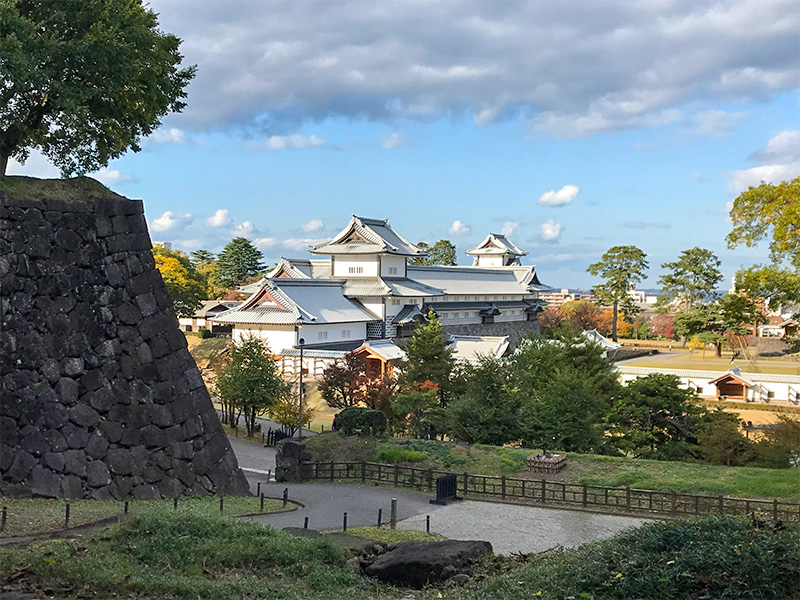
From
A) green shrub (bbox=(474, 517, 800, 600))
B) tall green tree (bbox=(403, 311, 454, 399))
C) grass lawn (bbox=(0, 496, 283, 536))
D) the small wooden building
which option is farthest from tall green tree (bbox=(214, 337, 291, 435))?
the small wooden building

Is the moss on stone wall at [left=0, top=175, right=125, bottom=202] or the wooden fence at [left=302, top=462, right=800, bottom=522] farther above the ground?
the moss on stone wall at [left=0, top=175, right=125, bottom=202]

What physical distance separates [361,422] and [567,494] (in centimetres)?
827

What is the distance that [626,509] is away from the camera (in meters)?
16.3

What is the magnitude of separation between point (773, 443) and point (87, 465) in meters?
19.1

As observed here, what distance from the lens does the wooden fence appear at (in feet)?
50.5

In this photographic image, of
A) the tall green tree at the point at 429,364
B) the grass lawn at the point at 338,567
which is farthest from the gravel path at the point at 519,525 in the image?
the tall green tree at the point at 429,364

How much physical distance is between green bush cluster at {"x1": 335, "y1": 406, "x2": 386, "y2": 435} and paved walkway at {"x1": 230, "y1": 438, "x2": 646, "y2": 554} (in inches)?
191

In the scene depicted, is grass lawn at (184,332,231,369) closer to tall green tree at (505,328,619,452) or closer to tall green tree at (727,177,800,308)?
tall green tree at (505,328,619,452)

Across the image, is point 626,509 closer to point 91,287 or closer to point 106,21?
point 91,287

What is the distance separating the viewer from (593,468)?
20172mm

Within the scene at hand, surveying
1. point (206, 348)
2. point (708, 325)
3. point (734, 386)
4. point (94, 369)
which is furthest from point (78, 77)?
point (708, 325)

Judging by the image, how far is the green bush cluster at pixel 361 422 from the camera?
79.6ft

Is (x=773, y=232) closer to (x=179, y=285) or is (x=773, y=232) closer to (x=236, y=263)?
(x=179, y=285)

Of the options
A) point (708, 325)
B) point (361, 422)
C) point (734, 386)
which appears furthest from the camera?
point (708, 325)
